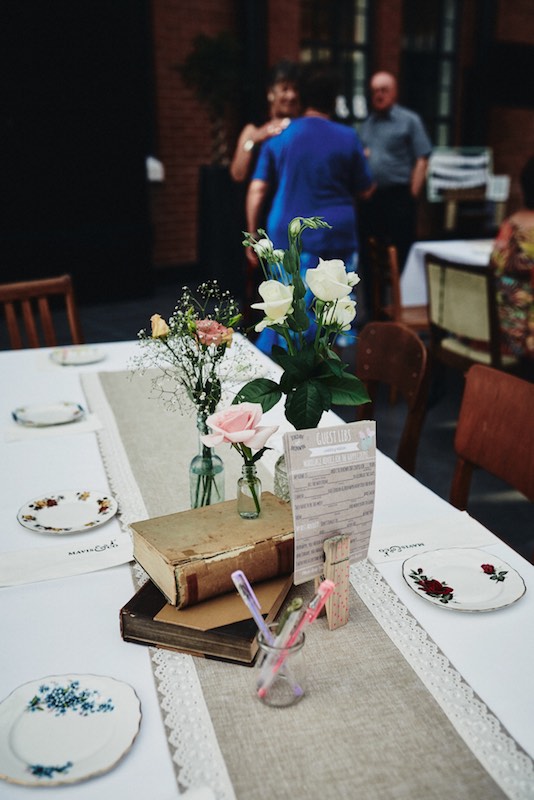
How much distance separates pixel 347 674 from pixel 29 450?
0.89m

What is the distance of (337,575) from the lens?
36.1 inches

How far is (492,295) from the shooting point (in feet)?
9.16

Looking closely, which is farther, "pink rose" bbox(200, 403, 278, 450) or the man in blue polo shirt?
the man in blue polo shirt

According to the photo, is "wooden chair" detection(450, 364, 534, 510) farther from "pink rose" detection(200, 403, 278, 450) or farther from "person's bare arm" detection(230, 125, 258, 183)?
"person's bare arm" detection(230, 125, 258, 183)

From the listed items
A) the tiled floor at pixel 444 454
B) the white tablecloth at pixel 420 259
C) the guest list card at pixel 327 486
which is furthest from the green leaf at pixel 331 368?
the white tablecloth at pixel 420 259

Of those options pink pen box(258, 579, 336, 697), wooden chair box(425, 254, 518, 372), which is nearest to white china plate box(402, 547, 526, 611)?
pink pen box(258, 579, 336, 697)

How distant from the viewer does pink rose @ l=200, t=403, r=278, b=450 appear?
93 centimetres

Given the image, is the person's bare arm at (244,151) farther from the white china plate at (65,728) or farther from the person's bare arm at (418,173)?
the white china plate at (65,728)

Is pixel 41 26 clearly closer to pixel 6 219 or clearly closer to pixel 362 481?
pixel 6 219

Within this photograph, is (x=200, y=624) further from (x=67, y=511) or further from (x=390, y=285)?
(x=390, y=285)

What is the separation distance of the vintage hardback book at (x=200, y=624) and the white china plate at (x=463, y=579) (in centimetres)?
22

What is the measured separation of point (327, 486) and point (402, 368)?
99 cm

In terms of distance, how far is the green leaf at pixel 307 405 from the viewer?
98 centimetres

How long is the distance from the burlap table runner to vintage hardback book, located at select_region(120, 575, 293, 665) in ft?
0.07
